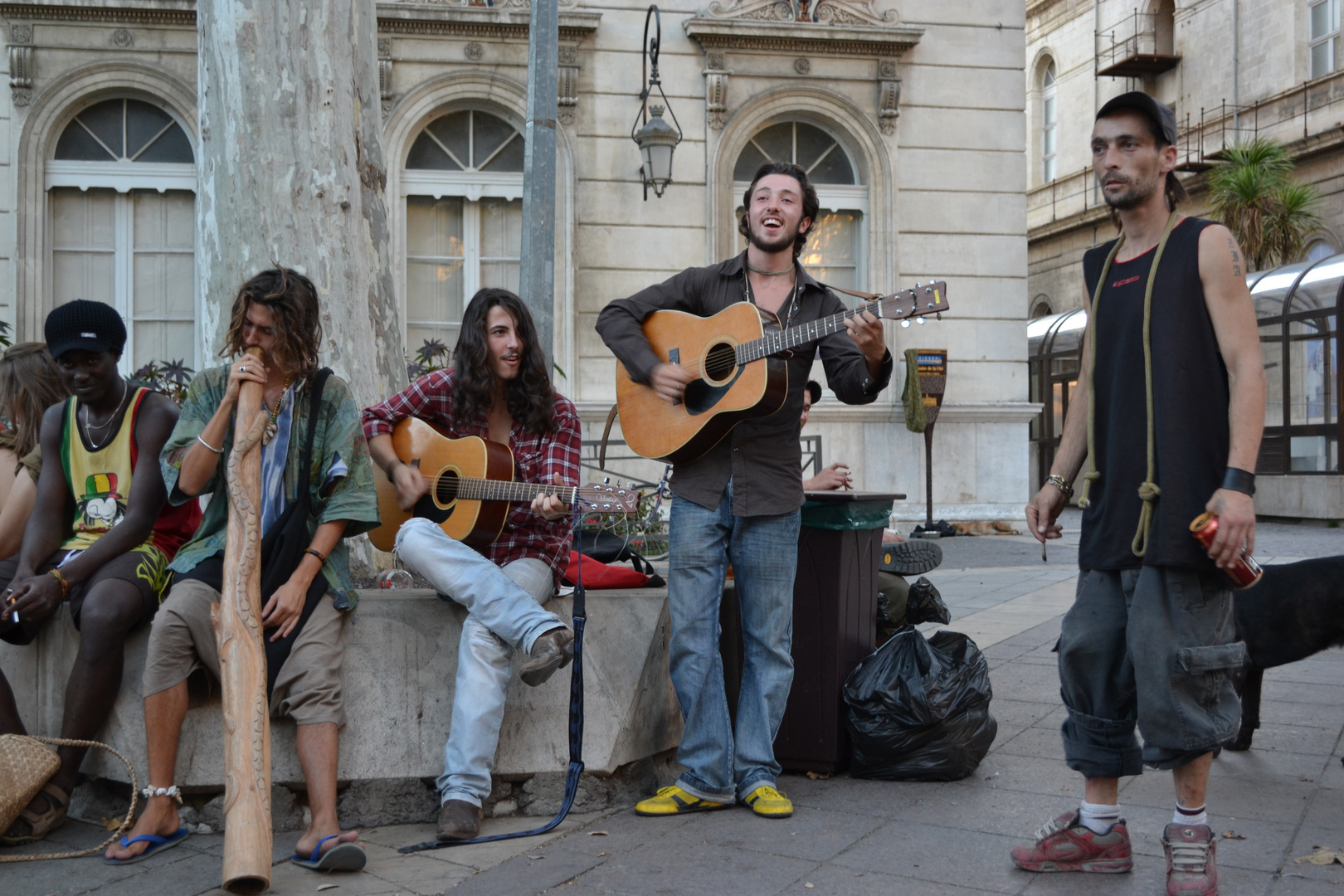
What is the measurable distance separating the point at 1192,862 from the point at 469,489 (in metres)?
2.53

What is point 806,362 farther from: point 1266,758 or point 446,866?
point 1266,758

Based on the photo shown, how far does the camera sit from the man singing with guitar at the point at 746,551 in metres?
4.02

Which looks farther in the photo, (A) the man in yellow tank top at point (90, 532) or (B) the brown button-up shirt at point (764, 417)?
(B) the brown button-up shirt at point (764, 417)

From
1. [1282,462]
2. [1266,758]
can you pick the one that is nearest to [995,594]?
[1266,758]

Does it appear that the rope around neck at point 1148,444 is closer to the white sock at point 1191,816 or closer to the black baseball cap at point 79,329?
the white sock at point 1191,816

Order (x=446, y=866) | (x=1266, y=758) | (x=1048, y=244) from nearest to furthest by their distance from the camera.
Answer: (x=446, y=866) → (x=1266, y=758) → (x=1048, y=244)

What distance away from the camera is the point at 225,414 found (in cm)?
372

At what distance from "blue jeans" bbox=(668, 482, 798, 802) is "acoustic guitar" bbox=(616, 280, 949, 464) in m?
0.24

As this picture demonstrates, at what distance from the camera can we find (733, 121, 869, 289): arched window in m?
14.3

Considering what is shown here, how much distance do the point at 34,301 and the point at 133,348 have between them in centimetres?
111

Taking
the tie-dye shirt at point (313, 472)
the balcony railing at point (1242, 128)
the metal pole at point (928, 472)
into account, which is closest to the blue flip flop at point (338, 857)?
the tie-dye shirt at point (313, 472)

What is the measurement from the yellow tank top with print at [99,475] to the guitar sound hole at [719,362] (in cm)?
203

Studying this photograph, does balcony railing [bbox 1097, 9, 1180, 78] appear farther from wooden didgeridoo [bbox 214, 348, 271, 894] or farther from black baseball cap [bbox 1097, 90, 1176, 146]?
wooden didgeridoo [bbox 214, 348, 271, 894]

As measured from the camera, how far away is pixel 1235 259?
3145 mm
